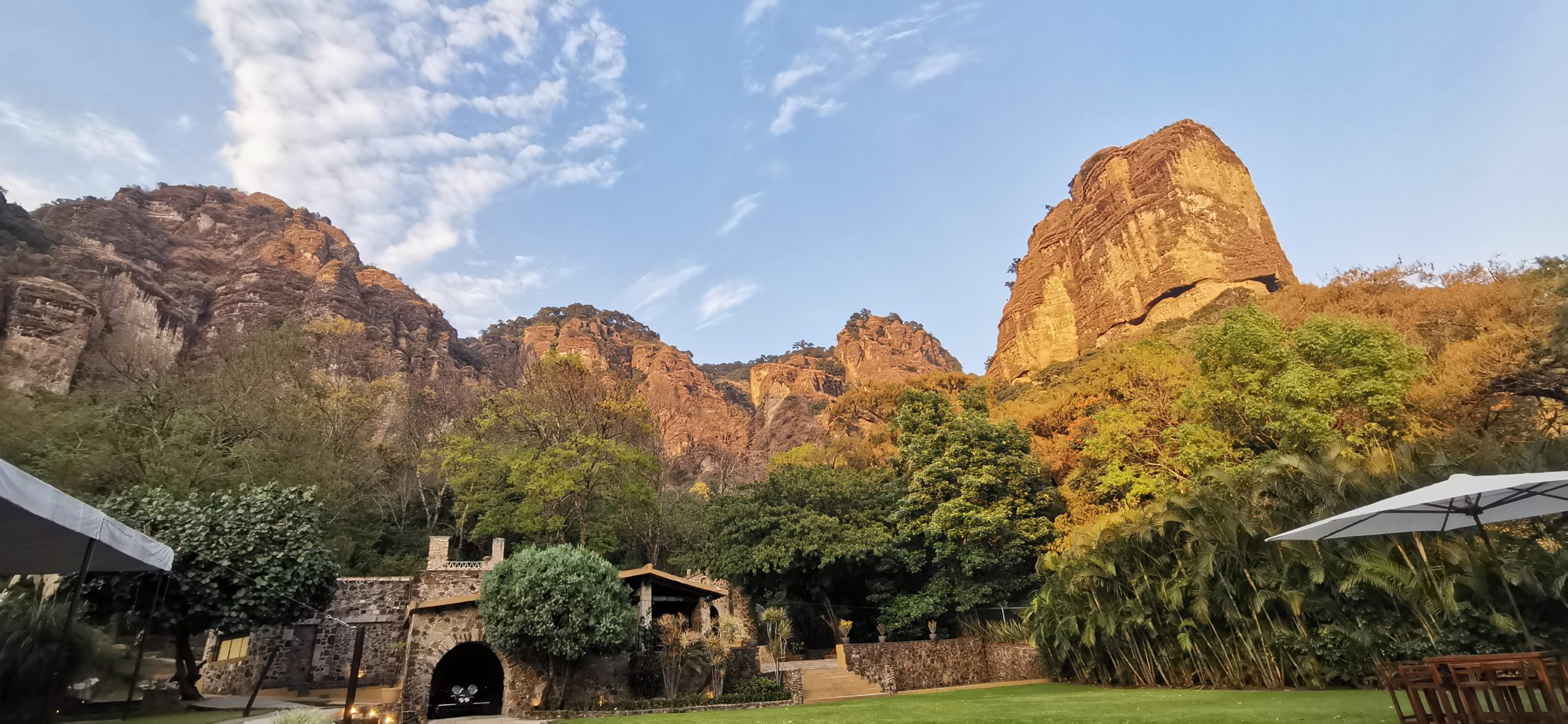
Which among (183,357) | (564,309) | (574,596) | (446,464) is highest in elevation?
(564,309)

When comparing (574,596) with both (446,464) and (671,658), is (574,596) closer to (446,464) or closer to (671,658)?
(671,658)

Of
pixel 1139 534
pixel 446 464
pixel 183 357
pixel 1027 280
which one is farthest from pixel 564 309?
pixel 1139 534

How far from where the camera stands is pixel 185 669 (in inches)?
495

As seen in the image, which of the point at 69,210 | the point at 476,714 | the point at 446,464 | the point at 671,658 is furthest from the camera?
the point at 69,210

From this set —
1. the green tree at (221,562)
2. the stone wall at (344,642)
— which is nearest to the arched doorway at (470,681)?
the stone wall at (344,642)

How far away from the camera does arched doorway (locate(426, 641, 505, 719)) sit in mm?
17609

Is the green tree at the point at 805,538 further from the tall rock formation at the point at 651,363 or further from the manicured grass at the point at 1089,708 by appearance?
the tall rock formation at the point at 651,363

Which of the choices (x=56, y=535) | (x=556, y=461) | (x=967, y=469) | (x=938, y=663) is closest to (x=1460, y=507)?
(x=56, y=535)

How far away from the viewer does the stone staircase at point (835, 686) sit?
16.7 m

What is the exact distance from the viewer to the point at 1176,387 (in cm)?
2198

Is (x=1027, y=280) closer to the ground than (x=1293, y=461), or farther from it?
farther from it

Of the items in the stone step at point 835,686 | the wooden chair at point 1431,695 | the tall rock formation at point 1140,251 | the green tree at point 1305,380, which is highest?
the tall rock formation at point 1140,251

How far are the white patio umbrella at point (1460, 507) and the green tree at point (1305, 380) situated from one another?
30.5 ft

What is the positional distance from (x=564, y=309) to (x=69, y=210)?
1650 inches
